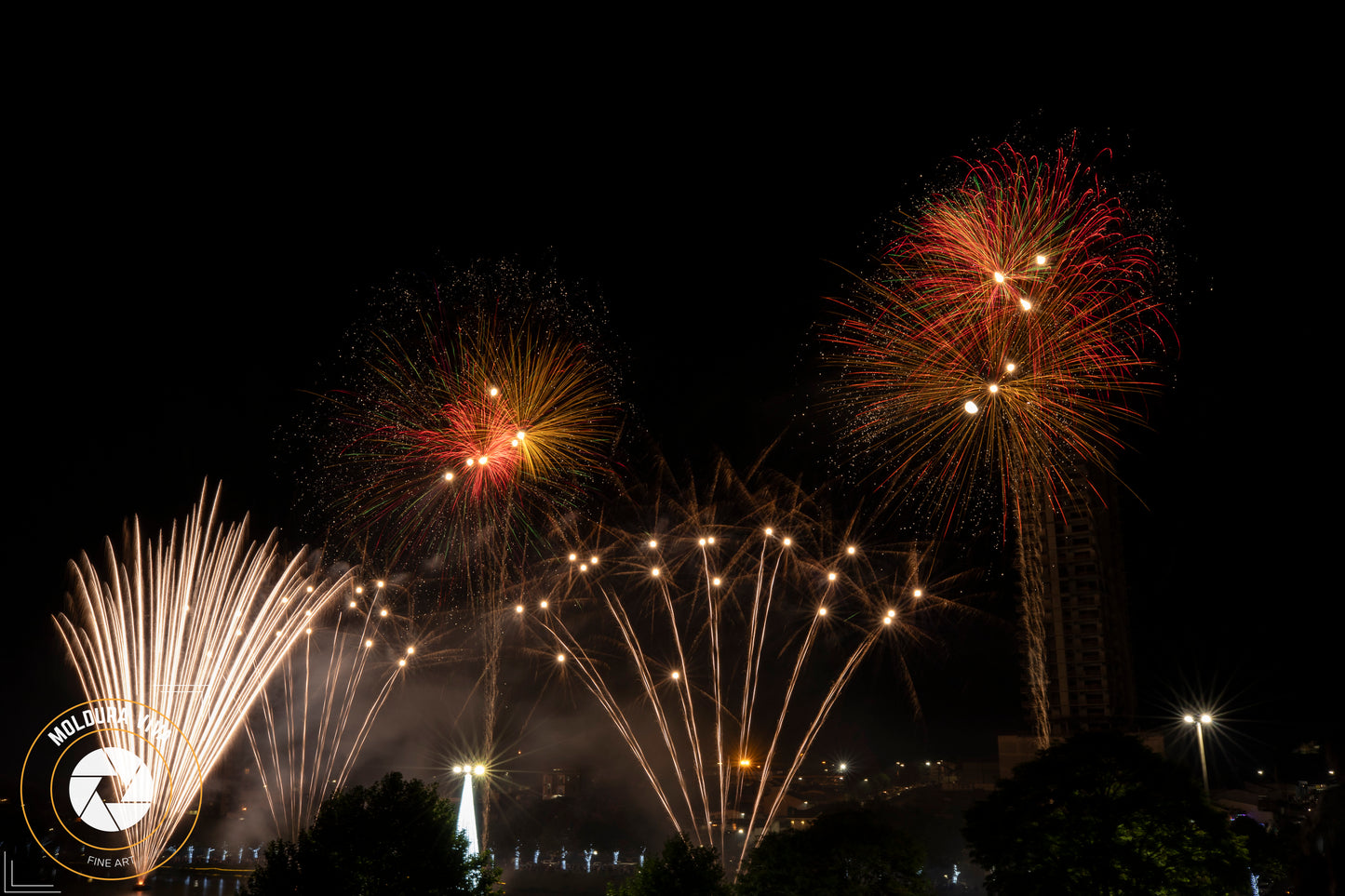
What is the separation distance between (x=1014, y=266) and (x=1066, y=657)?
922 inches

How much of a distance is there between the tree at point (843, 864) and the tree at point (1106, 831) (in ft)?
9.25

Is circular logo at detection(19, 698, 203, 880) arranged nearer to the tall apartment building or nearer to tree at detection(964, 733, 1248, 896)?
tree at detection(964, 733, 1248, 896)

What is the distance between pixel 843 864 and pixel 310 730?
46.6 meters

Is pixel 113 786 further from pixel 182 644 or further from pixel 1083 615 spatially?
pixel 1083 615

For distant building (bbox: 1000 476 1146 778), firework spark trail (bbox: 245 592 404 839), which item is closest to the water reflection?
firework spark trail (bbox: 245 592 404 839)

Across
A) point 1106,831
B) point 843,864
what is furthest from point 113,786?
point 1106,831

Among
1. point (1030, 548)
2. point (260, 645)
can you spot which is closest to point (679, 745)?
point (1030, 548)

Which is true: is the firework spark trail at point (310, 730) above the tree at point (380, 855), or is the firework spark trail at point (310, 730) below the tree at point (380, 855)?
above

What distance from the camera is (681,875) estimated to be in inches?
805

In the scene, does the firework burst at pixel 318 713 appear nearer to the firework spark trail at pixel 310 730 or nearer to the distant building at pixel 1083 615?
the firework spark trail at pixel 310 730

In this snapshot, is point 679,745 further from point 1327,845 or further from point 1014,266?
point 1014,266

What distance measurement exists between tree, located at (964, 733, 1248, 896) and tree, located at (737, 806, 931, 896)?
282cm

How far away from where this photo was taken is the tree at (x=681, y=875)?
20312 millimetres

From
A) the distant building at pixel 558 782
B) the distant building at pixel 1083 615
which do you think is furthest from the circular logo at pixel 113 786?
the distant building at pixel 1083 615
